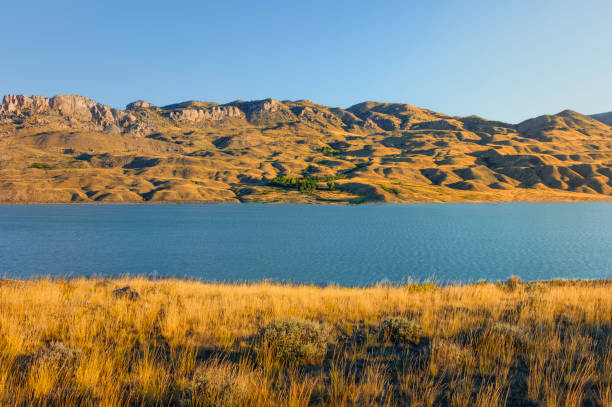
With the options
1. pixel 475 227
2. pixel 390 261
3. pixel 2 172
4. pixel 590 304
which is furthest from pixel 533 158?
pixel 2 172

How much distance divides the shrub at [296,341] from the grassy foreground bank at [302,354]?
27 millimetres

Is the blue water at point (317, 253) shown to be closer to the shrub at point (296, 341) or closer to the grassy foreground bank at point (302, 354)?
the grassy foreground bank at point (302, 354)

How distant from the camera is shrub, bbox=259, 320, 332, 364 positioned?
21.1ft

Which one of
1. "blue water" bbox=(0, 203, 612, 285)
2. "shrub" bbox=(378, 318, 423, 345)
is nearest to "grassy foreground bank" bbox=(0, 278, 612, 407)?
"shrub" bbox=(378, 318, 423, 345)

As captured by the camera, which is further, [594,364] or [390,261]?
[390,261]

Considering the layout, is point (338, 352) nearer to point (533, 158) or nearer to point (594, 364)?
point (594, 364)

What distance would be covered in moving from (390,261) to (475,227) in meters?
38.4

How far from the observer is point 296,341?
666 centimetres

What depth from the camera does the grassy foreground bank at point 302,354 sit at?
4867 millimetres

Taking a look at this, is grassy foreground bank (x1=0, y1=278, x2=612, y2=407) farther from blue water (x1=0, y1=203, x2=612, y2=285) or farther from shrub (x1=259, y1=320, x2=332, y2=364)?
blue water (x1=0, y1=203, x2=612, y2=285)

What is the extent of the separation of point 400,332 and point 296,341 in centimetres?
244

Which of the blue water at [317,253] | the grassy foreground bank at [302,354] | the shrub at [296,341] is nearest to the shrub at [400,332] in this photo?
the grassy foreground bank at [302,354]

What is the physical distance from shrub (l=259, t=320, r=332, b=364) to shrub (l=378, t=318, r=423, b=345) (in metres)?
1.38

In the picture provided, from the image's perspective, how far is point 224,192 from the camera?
6565 inches
